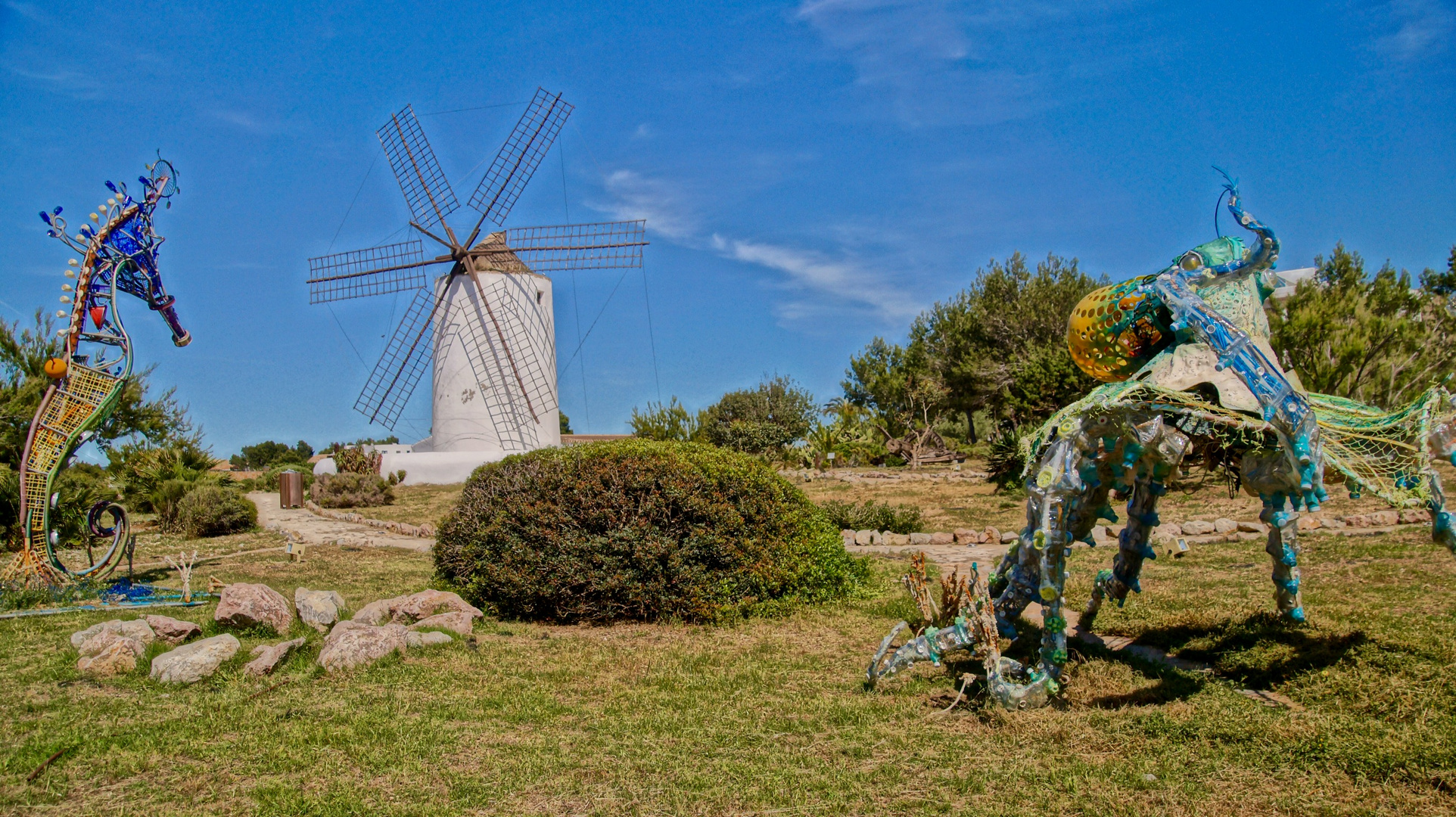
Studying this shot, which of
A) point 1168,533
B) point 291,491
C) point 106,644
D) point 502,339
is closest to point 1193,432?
point 106,644

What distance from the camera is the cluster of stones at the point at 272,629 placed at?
6344 mm

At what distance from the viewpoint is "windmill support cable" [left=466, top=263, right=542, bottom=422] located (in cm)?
2656

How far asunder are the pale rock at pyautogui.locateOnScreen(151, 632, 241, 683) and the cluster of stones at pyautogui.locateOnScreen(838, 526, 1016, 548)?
8034 millimetres

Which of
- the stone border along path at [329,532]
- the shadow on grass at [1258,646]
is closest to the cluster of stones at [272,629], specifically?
the stone border along path at [329,532]

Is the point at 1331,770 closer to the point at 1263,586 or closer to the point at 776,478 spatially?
the point at 1263,586

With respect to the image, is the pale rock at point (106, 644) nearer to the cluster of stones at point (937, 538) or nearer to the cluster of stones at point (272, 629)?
the cluster of stones at point (272, 629)

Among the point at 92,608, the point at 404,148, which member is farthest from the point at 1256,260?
the point at 404,148

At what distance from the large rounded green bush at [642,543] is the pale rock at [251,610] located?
1671 millimetres

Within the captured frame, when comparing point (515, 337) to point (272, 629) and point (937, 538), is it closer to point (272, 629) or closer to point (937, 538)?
point (937, 538)

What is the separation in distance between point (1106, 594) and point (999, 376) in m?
33.3

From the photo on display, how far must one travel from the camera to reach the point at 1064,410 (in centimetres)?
461

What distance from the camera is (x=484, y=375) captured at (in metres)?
27.6

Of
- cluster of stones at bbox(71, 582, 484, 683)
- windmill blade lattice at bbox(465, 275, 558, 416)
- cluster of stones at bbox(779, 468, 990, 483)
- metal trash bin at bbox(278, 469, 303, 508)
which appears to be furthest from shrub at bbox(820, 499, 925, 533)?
metal trash bin at bbox(278, 469, 303, 508)

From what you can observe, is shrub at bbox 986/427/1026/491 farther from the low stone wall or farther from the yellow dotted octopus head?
the yellow dotted octopus head
